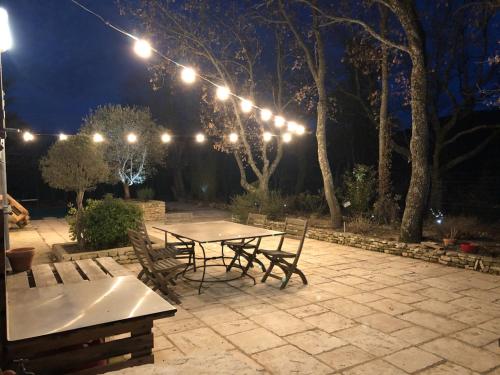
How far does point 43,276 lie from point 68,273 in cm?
25

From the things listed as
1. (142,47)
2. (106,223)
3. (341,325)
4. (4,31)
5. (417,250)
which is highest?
(142,47)

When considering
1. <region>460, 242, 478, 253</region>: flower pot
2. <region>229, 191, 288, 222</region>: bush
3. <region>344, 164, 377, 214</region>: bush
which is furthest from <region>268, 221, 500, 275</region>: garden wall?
<region>229, 191, 288, 222</region>: bush

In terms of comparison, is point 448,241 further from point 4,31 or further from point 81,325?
point 4,31

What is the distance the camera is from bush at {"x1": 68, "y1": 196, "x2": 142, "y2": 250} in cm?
647

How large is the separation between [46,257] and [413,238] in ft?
21.3

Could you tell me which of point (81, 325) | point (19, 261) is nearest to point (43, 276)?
point (19, 261)

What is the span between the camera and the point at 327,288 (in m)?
4.84

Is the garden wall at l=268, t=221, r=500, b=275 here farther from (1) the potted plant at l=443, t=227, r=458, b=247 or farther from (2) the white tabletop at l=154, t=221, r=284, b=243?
(2) the white tabletop at l=154, t=221, r=284, b=243

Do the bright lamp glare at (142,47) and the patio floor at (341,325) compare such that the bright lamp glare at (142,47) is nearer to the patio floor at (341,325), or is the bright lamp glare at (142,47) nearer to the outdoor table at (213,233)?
the outdoor table at (213,233)

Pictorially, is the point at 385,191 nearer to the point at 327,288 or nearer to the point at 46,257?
the point at 327,288

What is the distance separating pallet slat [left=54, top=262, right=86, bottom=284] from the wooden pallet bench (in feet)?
1.68

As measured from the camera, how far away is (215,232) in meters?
5.26

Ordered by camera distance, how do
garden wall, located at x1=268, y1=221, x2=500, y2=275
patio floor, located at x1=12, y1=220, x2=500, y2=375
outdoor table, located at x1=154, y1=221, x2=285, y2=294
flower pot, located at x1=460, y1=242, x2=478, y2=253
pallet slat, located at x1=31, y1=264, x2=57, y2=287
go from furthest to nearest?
1. flower pot, located at x1=460, y1=242, x2=478, y2=253
2. garden wall, located at x1=268, y1=221, x2=500, y2=275
3. outdoor table, located at x1=154, y1=221, x2=285, y2=294
4. pallet slat, located at x1=31, y1=264, x2=57, y2=287
5. patio floor, located at x1=12, y1=220, x2=500, y2=375

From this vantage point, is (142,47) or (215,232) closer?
(142,47)
